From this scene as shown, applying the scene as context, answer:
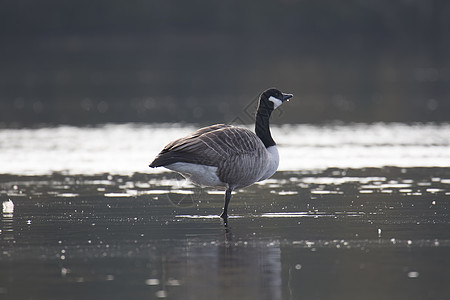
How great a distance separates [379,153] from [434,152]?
3.85 feet

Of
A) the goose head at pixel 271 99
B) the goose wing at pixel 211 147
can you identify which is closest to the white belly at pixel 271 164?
the goose wing at pixel 211 147

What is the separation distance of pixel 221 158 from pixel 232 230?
1.08 meters

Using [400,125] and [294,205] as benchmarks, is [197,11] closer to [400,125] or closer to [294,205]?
[400,125]

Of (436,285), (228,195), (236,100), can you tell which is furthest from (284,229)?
(236,100)

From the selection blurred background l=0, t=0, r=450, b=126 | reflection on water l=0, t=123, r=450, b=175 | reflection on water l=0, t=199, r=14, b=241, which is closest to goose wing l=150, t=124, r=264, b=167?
reflection on water l=0, t=199, r=14, b=241

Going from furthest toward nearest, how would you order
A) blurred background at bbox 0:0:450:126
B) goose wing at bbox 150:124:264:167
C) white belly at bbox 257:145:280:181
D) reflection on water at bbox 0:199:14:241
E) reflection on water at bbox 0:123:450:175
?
1. blurred background at bbox 0:0:450:126
2. reflection on water at bbox 0:123:450:175
3. white belly at bbox 257:145:280:181
4. goose wing at bbox 150:124:264:167
5. reflection on water at bbox 0:199:14:241

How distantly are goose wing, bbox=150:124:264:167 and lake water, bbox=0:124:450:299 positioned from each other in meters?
0.85

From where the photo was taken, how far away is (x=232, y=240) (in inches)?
456

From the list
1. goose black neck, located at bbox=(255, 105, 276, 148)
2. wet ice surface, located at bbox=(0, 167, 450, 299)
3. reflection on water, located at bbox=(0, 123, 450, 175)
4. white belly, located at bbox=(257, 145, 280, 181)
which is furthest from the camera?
reflection on water, located at bbox=(0, 123, 450, 175)

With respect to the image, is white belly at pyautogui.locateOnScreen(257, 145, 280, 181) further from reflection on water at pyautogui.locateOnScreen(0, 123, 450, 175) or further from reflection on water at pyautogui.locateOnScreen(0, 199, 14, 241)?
reflection on water at pyautogui.locateOnScreen(0, 123, 450, 175)

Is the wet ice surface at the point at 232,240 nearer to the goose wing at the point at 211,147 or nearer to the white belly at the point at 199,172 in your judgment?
the white belly at the point at 199,172

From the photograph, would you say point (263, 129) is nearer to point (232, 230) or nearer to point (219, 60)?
point (232, 230)

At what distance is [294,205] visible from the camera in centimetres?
1437

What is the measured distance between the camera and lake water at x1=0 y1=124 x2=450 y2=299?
9359 mm
